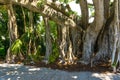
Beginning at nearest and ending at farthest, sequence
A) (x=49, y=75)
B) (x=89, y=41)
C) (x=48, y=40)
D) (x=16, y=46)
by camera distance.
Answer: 1. (x=49, y=75)
2. (x=89, y=41)
3. (x=48, y=40)
4. (x=16, y=46)

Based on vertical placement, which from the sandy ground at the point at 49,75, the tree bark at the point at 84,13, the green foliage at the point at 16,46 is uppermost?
the tree bark at the point at 84,13

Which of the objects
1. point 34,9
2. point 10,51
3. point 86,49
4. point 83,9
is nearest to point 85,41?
point 86,49

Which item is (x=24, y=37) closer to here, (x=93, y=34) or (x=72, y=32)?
(x=72, y=32)

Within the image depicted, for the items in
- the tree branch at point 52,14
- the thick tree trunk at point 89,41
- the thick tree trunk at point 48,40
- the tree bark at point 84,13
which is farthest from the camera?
the thick tree trunk at point 48,40

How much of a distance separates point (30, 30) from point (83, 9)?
3084 mm

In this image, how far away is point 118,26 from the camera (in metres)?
10.1

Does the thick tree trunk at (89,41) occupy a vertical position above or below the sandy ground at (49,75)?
above

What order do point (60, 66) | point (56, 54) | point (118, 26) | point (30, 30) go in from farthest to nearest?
point (30, 30)
point (56, 54)
point (60, 66)
point (118, 26)

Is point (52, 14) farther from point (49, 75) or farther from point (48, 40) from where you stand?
point (49, 75)

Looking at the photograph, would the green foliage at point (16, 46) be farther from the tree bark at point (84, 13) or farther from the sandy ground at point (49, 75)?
the sandy ground at point (49, 75)

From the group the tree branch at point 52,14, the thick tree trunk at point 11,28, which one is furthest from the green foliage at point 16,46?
the tree branch at point 52,14

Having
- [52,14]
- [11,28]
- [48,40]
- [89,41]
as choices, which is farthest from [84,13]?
[11,28]

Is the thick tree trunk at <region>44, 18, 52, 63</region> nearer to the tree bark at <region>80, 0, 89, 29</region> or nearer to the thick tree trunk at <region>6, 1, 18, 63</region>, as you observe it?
the tree bark at <region>80, 0, 89, 29</region>

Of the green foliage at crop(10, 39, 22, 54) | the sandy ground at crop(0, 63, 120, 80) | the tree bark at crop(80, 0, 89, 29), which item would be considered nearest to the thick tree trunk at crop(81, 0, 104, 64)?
the tree bark at crop(80, 0, 89, 29)
